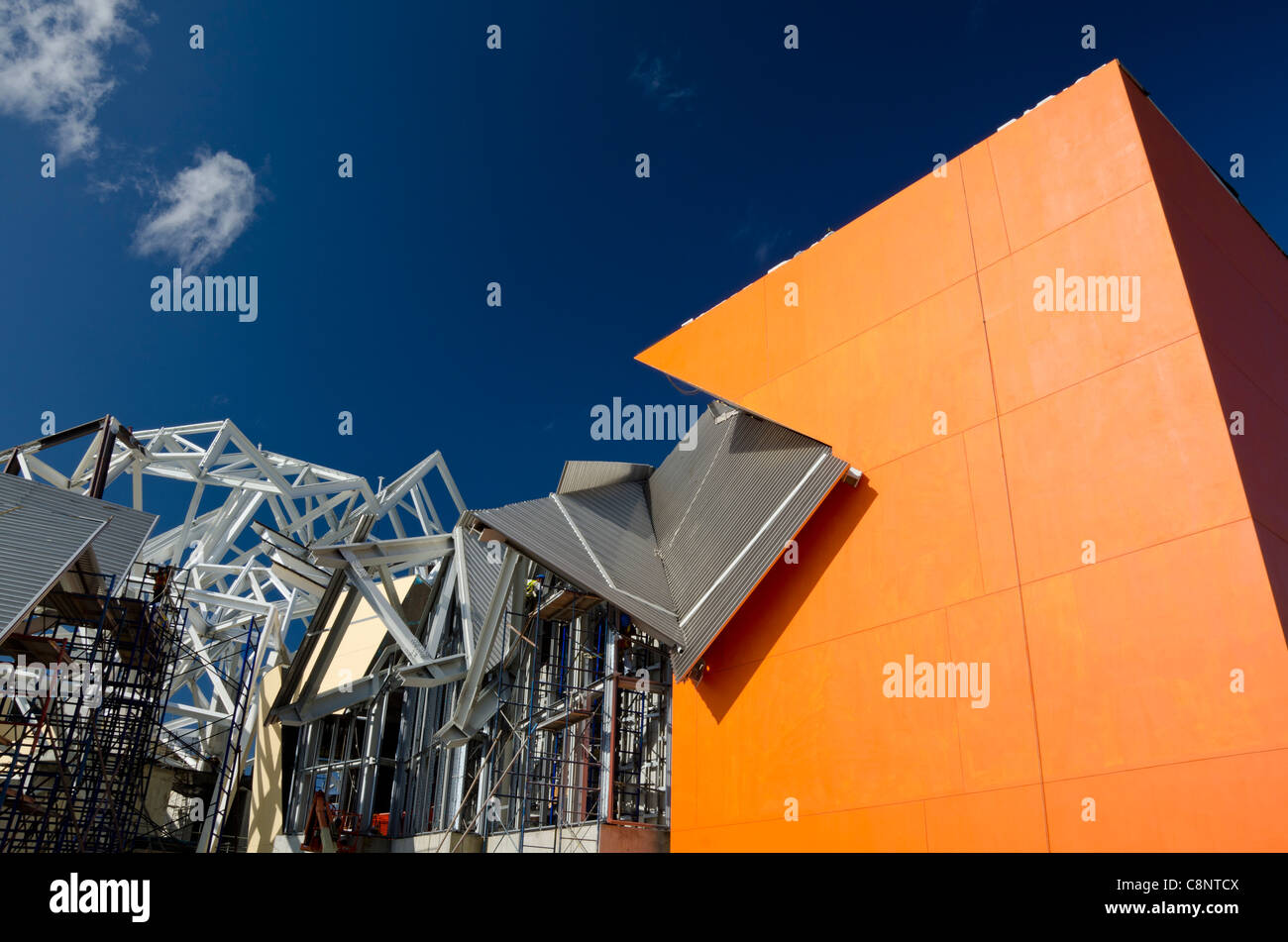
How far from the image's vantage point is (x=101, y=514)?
19.3 meters

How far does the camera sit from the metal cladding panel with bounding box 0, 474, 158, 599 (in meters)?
18.4

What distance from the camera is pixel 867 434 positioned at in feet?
50.1

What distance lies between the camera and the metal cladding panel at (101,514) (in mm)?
18391

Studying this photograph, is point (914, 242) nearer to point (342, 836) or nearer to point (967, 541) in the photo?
point (967, 541)

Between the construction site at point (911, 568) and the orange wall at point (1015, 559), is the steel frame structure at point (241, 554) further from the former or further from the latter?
the orange wall at point (1015, 559)

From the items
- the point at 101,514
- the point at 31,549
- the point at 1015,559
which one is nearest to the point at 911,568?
the point at 1015,559

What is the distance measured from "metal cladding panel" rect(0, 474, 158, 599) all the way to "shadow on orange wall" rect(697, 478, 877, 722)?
43.5 feet

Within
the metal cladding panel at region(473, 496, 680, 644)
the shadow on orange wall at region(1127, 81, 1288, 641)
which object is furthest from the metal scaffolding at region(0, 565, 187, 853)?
Answer: the shadow on orange wall at region(1127, 81, 1288, 641)

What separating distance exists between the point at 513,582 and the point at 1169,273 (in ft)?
52.7

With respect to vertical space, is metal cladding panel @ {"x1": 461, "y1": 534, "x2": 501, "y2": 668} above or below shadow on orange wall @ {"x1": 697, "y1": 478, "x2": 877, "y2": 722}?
above

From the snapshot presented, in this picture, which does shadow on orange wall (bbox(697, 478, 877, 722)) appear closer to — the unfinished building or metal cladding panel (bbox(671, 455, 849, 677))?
metal cladding panel (bbox(671, 455, 849, 677))

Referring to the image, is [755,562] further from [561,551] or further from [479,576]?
[479,576]

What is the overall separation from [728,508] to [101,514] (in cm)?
1412
